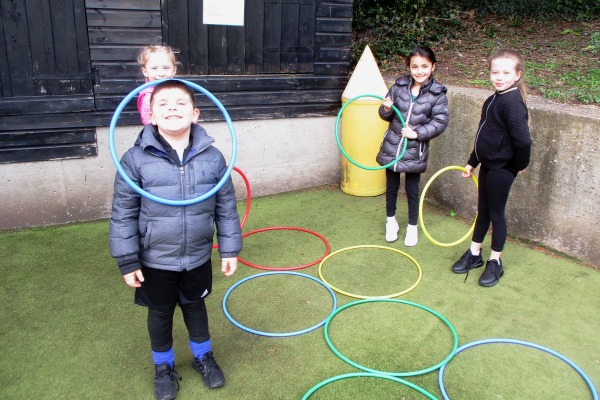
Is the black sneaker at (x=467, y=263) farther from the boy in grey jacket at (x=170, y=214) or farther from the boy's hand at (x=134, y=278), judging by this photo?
the boy's hand at (x=134, y=278)

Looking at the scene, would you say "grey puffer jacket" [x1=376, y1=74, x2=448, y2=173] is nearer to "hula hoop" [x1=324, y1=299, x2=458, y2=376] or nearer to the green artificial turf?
the green artificial turf

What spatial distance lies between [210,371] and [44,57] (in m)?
3.28

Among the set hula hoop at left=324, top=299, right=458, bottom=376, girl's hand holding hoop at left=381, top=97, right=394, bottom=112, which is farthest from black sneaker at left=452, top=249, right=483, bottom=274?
girl's hand holding hoop at left=381, top=97, right=394, bottom=112

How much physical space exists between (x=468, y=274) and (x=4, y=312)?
3395mm

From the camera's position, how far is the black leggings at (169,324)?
2.83 m

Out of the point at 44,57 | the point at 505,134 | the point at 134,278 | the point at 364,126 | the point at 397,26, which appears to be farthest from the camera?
the point at 397,26

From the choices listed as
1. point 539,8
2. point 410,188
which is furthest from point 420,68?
point 539,8

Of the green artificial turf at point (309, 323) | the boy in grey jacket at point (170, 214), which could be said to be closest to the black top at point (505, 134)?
the green artificial turf at point (309, 323)

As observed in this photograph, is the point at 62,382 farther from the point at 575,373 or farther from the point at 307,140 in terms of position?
the point at 307,140

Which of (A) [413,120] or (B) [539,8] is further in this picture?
(B) [539,8]

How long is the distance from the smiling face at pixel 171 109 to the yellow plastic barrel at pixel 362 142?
3.26 meters

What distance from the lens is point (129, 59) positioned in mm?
4977

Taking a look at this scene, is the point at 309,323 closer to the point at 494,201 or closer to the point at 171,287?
the point at 171,287

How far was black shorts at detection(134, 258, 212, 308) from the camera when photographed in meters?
2.72
